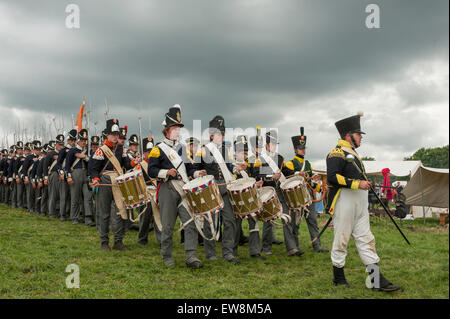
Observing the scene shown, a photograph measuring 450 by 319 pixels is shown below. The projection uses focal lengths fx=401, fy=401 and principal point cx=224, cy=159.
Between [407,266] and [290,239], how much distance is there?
2150 millimetres

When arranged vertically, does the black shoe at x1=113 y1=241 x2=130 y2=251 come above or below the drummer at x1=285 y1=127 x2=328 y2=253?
below

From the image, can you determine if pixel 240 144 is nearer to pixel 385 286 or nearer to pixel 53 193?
pixel 385 286

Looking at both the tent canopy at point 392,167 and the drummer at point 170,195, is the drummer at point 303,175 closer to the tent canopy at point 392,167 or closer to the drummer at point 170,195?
the drummer at point 170,195

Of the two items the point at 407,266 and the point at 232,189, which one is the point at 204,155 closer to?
the point at 232,189

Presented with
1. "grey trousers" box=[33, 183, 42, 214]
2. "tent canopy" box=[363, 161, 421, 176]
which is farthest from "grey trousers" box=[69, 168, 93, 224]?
"tent canopy" box=[363, 161, 421, 176]

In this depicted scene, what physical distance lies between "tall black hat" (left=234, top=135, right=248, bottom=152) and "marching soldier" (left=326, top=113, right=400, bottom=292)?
2736mm

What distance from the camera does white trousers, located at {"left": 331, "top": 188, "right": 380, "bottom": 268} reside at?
532cm

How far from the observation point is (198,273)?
6.21 m

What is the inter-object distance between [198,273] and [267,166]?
2779 mm

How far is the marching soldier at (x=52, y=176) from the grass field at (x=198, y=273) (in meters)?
4.35

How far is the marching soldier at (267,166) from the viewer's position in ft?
26.2

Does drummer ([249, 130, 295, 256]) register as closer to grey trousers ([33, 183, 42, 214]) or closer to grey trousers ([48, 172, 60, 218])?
grey trousers ([48, 172, 60, 218])
